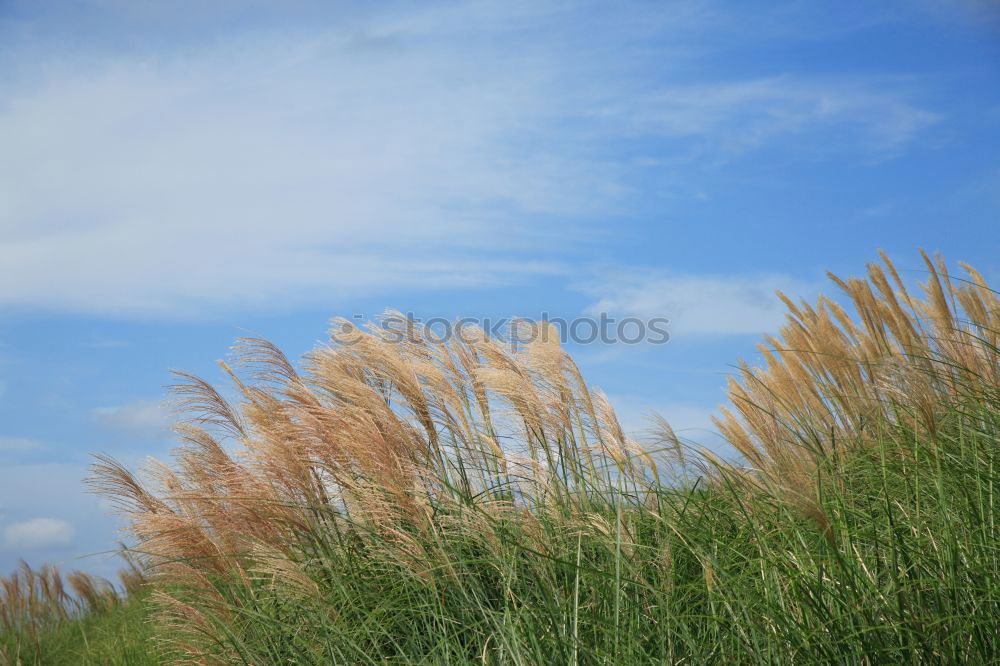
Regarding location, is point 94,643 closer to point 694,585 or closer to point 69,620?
point 69,620

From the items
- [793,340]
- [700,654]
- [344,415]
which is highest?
[793,340]

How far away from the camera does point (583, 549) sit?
3.21m

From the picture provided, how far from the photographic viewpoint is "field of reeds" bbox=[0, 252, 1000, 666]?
251 centimetres

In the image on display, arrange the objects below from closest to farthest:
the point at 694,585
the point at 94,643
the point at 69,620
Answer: the point at 694,585 < the point at 94,643 < the point at 69,620

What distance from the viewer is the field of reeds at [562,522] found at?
98.9 inches

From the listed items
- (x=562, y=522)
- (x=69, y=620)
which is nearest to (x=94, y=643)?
(x=69, y=620)

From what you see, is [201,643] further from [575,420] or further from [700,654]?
[700,654]

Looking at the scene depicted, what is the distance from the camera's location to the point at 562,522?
3.16 metres

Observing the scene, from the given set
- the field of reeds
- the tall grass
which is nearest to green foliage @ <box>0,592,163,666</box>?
the tall grass

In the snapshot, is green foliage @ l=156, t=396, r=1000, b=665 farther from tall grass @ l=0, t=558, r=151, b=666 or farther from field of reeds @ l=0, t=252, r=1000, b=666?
tall grass @ l=0, t=558, r=151, b=666

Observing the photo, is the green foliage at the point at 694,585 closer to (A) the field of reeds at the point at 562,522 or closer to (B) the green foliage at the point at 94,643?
(A) the field of reeds at the point at 562,522

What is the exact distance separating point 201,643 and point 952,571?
3.19 meters

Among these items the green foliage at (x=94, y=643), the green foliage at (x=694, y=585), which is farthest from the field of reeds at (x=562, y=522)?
the green foliage at (x=94, y=643)

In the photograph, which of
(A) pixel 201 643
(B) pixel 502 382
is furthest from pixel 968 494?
(A) pixel 201 643
